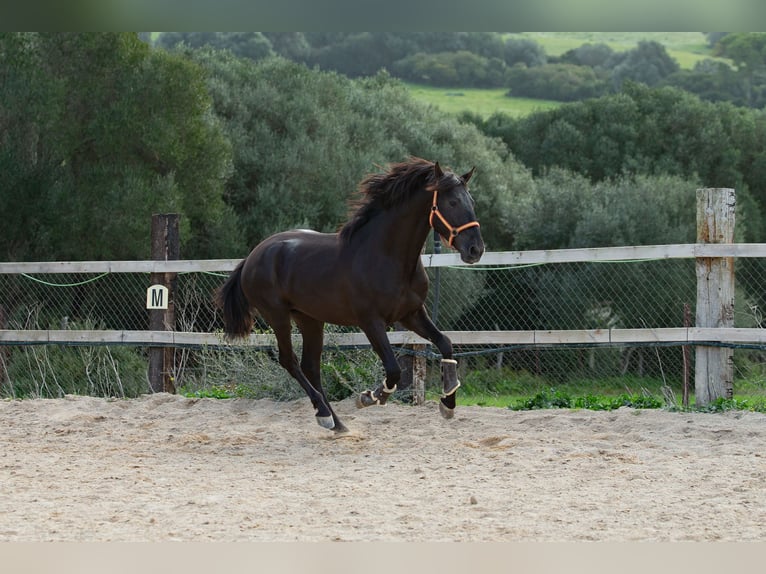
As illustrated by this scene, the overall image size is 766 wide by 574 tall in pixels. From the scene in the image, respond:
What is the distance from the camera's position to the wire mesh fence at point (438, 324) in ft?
27.0

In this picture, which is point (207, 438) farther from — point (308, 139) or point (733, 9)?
point (308, 139)

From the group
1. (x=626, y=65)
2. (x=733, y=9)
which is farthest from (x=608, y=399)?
(x=626, y=65)

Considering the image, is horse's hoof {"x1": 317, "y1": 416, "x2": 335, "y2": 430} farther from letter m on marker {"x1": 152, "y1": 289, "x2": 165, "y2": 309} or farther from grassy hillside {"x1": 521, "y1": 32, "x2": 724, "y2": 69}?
grassy hillside {"x1": 521, "y1": 32, "x2": 724, "y2": 69}

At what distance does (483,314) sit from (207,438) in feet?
43.1

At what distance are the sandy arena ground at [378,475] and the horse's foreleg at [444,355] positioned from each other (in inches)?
9.4

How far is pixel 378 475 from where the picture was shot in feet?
16.2

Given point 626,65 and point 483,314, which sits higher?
point 626,65

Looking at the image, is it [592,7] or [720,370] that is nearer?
[592,7]

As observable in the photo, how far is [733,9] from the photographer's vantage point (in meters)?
1.65

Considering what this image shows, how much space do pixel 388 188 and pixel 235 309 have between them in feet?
5.40

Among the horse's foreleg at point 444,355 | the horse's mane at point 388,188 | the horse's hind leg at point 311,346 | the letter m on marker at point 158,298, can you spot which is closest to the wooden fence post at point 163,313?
the letter m on marker at point 158,298

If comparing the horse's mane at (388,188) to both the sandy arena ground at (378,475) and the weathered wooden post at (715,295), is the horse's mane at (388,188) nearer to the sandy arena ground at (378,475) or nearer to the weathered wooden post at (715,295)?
the sandy arena ground at (378,475)

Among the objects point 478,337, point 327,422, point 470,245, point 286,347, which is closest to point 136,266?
point 286,347

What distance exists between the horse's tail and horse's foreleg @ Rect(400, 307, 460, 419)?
1421mm
